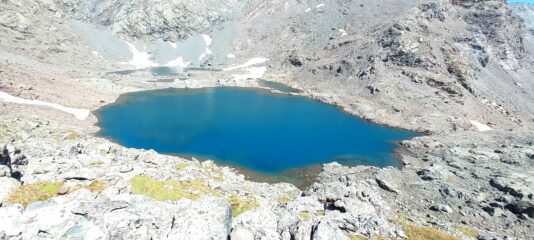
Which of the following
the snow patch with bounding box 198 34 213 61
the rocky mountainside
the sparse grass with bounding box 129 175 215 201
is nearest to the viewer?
the sparse grass with bounding box 129 175 215 201

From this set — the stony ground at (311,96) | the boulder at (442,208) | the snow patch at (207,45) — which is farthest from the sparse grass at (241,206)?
the snow patch at (207,45)

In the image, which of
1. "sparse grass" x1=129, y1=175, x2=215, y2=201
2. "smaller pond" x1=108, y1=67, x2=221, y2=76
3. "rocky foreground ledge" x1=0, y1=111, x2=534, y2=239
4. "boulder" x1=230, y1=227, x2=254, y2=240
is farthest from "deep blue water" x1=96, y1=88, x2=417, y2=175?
"smaller pond" x1=108, y1=67, x2=221, y2=76

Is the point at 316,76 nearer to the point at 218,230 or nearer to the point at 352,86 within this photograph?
the point at 352,86

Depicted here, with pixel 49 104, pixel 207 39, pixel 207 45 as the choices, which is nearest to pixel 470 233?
pixel 49 104

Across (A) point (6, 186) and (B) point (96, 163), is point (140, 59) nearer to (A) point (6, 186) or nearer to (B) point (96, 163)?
(B) point (96, 163)

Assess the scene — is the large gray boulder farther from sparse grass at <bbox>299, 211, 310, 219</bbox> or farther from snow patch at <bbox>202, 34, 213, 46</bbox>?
snow patch at <bbox>202, 34, 213, 46</bbox>

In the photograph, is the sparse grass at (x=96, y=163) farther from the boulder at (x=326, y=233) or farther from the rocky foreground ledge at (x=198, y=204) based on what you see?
the boulder at (x=326, y=233)

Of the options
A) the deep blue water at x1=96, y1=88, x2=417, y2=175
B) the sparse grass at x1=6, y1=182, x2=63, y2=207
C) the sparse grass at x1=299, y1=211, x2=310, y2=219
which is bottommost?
the deep blue water at x1=96, y1=88, x2=417, y2=175
